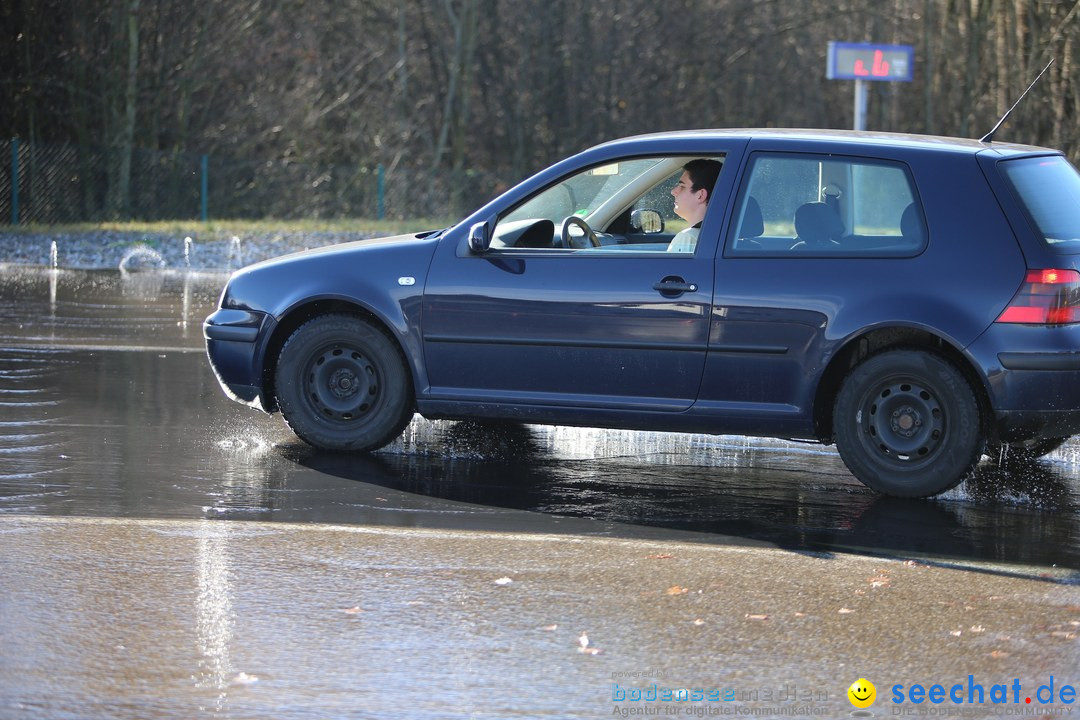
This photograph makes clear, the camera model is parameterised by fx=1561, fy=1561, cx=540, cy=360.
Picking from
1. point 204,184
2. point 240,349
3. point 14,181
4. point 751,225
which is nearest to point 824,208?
point 751,225

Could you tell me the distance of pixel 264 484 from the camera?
725cm

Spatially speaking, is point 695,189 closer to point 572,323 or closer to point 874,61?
point 572,323

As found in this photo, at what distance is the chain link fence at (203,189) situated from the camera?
1165 inches

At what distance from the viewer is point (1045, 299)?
22.4ft

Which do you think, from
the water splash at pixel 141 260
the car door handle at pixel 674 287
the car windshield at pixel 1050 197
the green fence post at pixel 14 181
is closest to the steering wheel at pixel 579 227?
the car door handle at pixel 674 287

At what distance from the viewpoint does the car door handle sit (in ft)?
23.8

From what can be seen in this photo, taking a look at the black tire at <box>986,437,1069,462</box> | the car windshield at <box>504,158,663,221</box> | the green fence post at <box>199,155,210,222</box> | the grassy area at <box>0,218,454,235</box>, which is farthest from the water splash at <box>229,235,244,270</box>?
the black tire at <box>986,437,1069,462</box>

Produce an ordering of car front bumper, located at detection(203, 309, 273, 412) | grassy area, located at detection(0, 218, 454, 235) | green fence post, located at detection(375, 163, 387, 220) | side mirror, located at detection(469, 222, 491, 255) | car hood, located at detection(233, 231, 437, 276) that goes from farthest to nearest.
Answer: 1. green fence post, located at detection(375, 163, 387, 220)
2. grassy area, located at detection(0, 218, 454, 235)
3. car front bumper, located at detection(203, 309, 273, 412)
4. car hood, located at detection(233, 231, 437, 276)
5. side mirror, located at detection(469, 222, 491, 255)

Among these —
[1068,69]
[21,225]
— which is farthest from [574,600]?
[1068,69]

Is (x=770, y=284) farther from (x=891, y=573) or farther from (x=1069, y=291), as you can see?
(x=891, y=573)

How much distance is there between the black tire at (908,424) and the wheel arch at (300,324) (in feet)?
7.17

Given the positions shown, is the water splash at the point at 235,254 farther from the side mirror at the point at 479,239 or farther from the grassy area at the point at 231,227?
the side mirror at the point at 479,239

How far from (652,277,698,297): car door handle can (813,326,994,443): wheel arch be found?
2.38 ft

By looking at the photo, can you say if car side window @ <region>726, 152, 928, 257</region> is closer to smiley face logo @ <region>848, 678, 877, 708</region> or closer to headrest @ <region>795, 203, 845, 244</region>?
headrest @ <region>795, 203, 845, 244</region>
